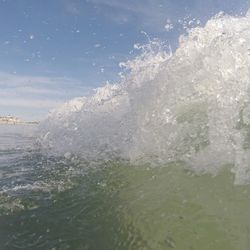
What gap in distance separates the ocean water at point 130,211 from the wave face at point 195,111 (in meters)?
0.53

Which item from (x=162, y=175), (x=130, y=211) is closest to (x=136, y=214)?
(x=130, y=211)

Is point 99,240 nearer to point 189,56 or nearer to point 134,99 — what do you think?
point 189,56

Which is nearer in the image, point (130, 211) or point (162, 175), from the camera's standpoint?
point (130, 211)

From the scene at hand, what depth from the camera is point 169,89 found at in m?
10.5

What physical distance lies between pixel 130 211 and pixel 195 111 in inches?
139

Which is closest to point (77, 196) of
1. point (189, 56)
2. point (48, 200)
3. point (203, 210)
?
point (48, 200)

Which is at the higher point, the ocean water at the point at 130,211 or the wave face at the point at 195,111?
the wave face at the point at 195,111

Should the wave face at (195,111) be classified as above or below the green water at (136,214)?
above

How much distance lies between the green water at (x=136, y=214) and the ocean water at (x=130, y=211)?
0.01 m

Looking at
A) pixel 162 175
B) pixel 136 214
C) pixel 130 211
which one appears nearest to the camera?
pixel 136 214

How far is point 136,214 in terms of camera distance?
641 centimetres

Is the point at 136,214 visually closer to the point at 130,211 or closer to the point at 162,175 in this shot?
the point at 130,211

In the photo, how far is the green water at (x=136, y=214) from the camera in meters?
5.54

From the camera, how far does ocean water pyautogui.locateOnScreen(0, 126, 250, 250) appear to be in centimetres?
557
